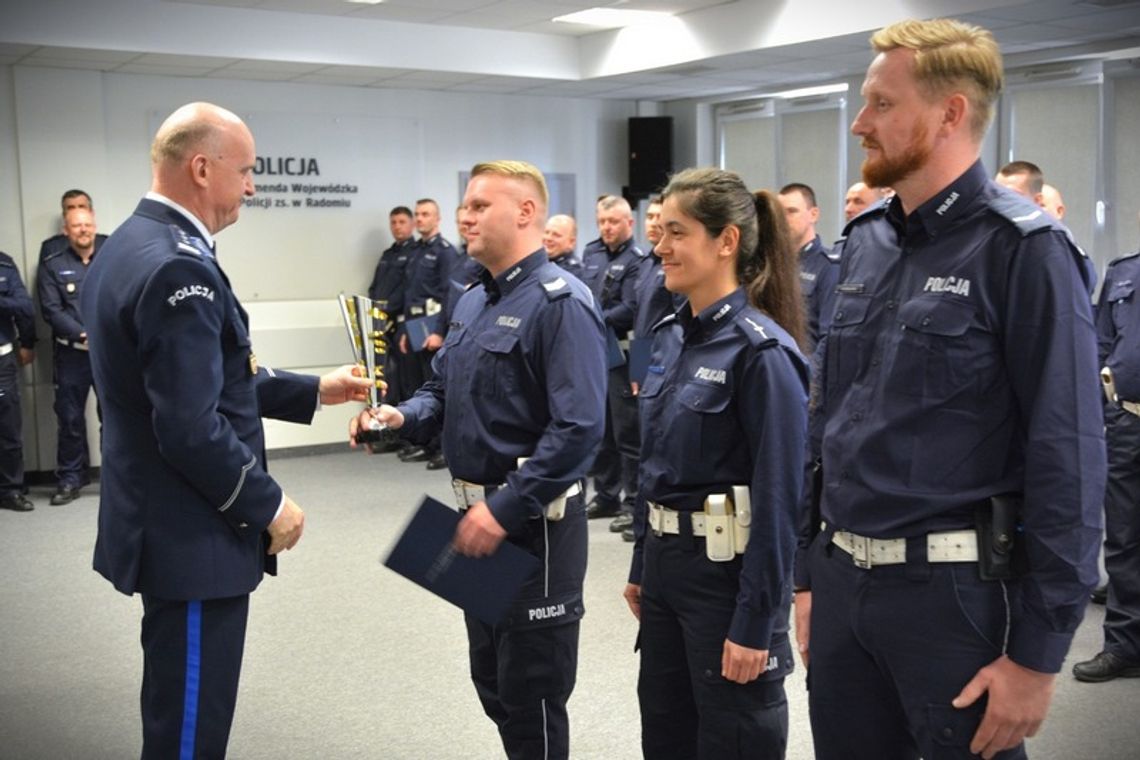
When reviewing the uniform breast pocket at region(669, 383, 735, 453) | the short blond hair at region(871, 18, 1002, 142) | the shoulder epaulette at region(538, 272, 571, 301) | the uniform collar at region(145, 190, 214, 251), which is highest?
the short blond hair at region(871, 18, 1002, 142)

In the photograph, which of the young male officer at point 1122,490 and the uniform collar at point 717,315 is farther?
the young male officer at point 1122,490

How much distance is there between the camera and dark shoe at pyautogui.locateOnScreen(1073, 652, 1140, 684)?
4184mm

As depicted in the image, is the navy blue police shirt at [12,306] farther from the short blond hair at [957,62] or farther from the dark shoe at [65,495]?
the short blond hair at [957,62]

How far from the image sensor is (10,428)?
745 centimetres

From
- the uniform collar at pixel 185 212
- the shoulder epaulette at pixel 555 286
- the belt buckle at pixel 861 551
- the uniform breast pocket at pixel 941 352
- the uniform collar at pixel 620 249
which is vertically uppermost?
the uniform collar at pixel 185 212

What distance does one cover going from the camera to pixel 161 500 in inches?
96.5

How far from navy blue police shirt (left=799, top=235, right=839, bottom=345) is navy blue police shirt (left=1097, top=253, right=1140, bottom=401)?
1202mm

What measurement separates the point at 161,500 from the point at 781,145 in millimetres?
8728

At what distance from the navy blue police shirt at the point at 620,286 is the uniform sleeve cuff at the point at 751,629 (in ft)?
15.9

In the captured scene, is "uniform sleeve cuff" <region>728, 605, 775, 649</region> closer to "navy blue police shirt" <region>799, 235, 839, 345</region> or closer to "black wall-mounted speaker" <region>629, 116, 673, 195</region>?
"navy blue police shirt" <region>799, 235, 839, 345</region>

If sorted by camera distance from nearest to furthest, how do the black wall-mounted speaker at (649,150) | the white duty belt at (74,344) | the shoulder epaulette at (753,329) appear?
the shoulder epaulette at (753,329)
the white duty belt at (74,344)
the black wall-mounted speaker at (649,150)

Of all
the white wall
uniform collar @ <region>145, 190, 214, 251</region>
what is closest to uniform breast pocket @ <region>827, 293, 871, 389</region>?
uniform collar @ <region>145, 190, 214, 251</region>

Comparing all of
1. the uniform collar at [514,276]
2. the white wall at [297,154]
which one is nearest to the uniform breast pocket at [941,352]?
the uniform collar at [514,276]

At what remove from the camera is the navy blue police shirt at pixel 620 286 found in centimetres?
706
